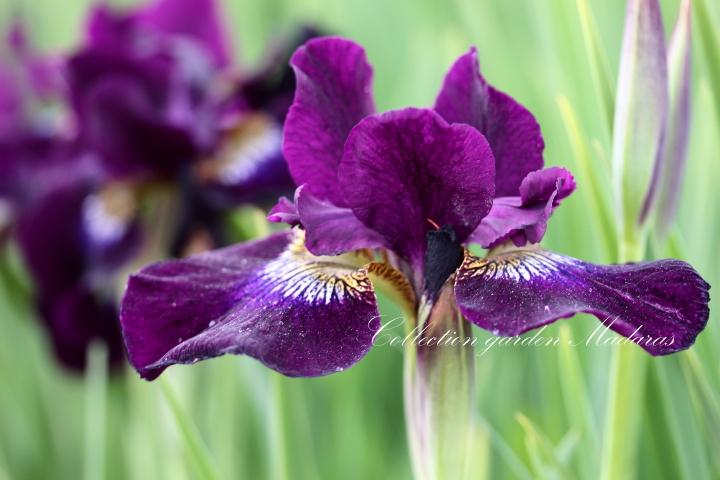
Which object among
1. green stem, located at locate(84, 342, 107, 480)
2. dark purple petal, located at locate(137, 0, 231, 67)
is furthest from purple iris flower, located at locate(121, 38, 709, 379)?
dark purple petal, located at locate(137, 0, 231, 67)

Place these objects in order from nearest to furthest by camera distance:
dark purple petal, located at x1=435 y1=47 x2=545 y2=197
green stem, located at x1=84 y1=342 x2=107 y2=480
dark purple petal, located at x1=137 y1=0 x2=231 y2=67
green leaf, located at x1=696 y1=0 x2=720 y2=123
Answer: dark purple petal, located at x1=435 y1=47 x2=545 y2=197 → green leaf, located at x1=696 y1=0 x2=720 y2=123 → green stem, located at x1=84 y1=342 x2=107 y2=480 → dark purple petal, located at x1=137 y1=0 x2=231 y2=67

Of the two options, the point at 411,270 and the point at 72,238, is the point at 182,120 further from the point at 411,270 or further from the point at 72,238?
the point at 411,270

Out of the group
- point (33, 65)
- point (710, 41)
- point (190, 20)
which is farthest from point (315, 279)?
point (33, 65)

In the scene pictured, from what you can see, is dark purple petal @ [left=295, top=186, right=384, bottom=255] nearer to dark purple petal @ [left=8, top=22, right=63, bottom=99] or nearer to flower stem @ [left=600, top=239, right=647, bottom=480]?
flower stem @ [left=600, top=239, right=647, bottom=480]

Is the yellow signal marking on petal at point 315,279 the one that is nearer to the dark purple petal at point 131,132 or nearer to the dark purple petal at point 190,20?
the dark purple petal at point 131,132

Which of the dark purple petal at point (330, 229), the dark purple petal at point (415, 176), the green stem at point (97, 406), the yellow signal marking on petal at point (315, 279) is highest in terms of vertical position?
the dark purple petal at point (415, 176)

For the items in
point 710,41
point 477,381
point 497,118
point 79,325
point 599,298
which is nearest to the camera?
point 599,298

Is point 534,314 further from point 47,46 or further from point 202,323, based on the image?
point 47,46

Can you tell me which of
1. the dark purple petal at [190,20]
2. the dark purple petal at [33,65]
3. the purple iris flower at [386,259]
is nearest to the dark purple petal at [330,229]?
the purple iris flower at [386,259]
